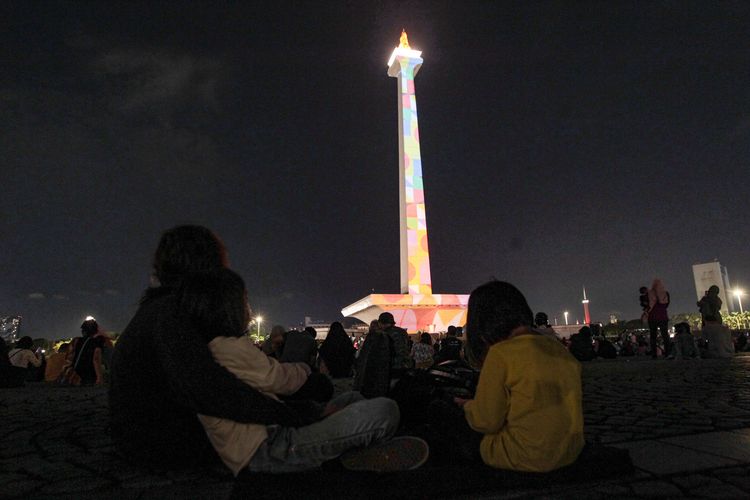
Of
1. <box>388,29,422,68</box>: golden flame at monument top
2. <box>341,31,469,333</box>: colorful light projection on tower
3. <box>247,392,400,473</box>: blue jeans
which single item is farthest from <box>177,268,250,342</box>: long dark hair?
<box>388,29,422,68</box>: golden flame at monument top

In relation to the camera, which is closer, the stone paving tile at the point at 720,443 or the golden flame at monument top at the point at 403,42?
the stone paving tile at the point at 720,443

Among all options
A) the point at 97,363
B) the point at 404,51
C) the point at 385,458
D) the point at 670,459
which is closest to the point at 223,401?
the point at 385,458

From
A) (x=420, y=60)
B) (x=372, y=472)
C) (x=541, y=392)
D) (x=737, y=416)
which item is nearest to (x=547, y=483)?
(x=541, y=392)

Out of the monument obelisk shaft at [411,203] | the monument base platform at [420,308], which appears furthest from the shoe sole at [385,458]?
the monument obelisk shaft at [411,203]

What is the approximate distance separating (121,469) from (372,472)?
66.6 inches

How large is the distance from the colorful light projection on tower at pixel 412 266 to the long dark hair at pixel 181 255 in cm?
3263

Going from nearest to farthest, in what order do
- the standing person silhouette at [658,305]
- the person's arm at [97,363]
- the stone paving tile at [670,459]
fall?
the stone paving tile at [670,459] → the person's arm at [97,363] → the standing person silhouette at [658,305]

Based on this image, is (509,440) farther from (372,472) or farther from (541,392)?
(372,472)

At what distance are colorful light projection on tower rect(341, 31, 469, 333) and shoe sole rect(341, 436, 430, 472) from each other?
108 ft

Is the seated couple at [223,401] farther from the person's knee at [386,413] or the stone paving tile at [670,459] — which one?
the stone paving tile at [670,459]

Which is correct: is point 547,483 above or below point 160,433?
below

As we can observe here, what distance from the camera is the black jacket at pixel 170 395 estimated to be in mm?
2236

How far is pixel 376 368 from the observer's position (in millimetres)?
3580

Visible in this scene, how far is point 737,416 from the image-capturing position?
4.04m
